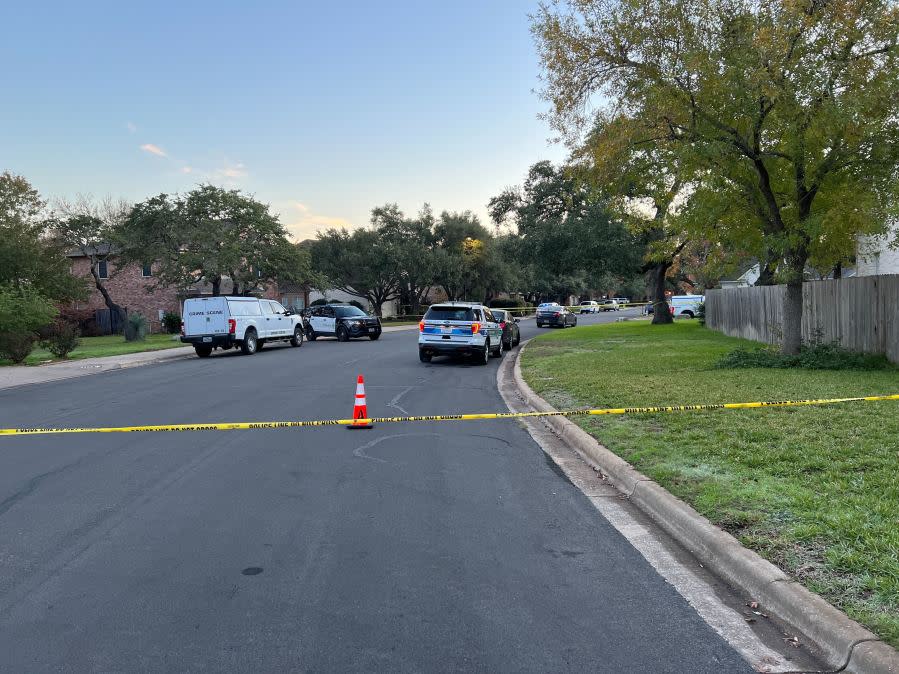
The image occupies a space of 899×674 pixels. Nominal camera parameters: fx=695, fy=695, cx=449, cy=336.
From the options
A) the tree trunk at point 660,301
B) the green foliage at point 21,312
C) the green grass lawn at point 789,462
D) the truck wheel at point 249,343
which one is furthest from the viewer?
the tree trunk at point 660,301

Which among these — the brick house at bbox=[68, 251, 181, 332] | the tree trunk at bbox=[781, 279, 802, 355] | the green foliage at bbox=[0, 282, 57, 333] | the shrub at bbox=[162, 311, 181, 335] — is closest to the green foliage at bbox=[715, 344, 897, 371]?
the tree trunk at bbox=[781, 279, 802, 355]

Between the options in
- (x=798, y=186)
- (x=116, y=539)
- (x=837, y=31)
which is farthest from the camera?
(x=798, y=186)

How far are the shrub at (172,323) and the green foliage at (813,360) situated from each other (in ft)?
119

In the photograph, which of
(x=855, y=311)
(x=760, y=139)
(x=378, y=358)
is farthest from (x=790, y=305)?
(x=378, y=358)

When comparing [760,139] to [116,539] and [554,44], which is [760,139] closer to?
[554,44]

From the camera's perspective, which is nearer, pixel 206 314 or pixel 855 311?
pixel 855 311

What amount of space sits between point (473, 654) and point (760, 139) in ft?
44.7

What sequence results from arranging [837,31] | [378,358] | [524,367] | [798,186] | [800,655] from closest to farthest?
[800,655] < [837,31] < [798,186] < [524,367] < [378,358]

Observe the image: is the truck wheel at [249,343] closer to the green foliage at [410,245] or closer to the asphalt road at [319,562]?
the asphalt road at [319,562]

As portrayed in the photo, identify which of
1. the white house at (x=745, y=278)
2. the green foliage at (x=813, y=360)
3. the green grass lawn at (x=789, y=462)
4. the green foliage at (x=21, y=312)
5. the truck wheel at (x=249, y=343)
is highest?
the white house at (x=745, y=278)

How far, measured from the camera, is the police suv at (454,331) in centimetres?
1891

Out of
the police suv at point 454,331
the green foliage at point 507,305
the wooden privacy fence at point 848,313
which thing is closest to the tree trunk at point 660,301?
the wooden privacy fence at point 848,313

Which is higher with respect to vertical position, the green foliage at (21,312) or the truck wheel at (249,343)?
the green foliage at (21,312)

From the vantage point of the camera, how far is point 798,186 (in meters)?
13.9
